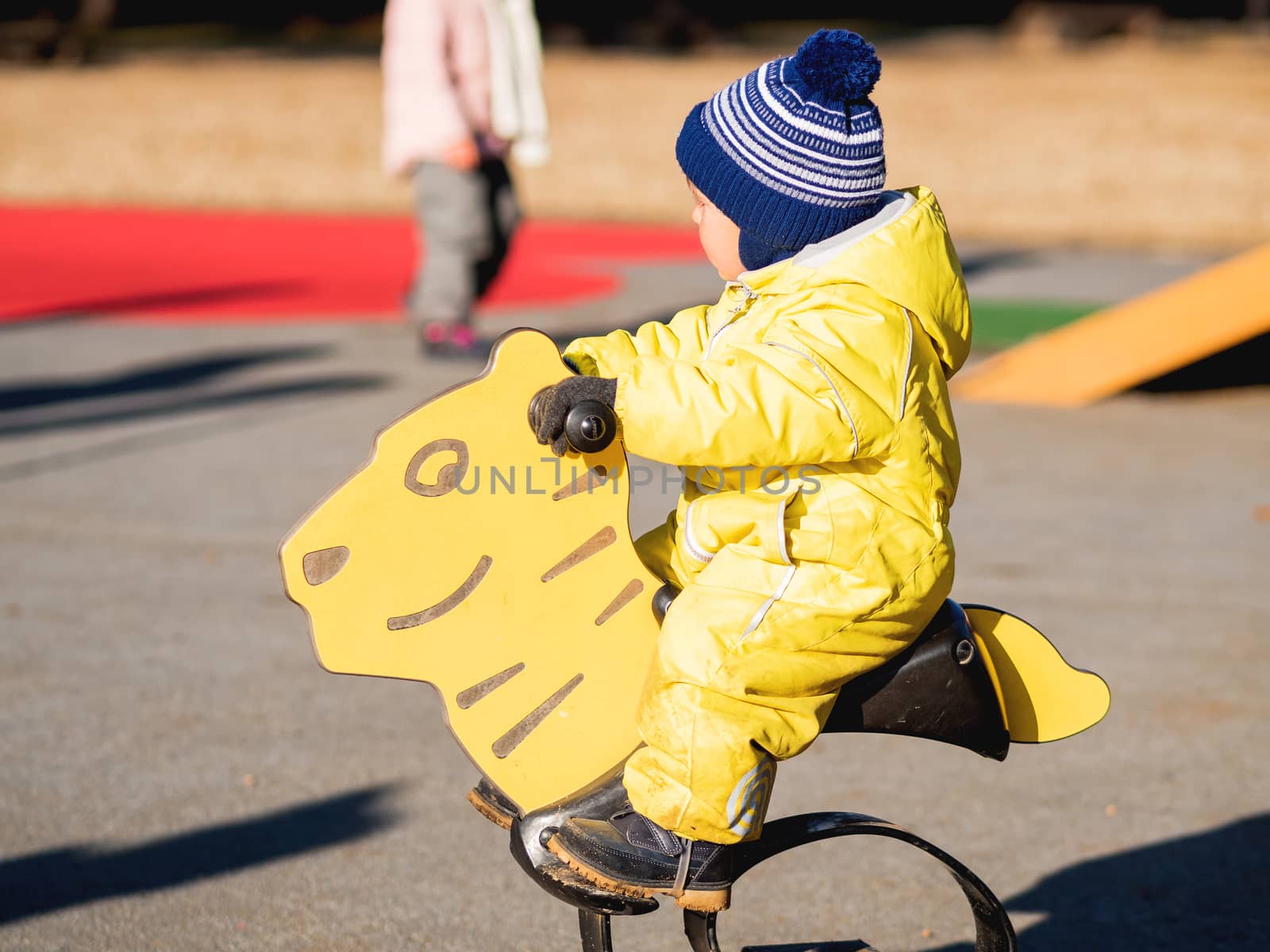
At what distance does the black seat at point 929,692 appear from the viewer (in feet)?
7.14

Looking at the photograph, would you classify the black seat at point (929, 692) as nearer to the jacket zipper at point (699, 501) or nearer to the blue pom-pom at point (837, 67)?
the jacket zipper at point (699, 501)

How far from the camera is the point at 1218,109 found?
23172 millimetres

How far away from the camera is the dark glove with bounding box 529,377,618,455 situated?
199cm

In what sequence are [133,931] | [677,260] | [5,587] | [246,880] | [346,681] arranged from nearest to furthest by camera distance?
1. [133,931]
2. [246,880]
3. [346,681]
4. [5,587]
5. [677,260]

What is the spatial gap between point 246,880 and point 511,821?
3.43 ft

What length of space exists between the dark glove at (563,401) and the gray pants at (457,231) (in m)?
6.23

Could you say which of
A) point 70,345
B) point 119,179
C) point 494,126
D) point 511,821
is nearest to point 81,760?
point 511,821

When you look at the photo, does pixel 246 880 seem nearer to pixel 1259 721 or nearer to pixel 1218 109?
pixel 1259 721

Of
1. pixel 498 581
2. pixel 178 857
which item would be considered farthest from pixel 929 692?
pixel 178 857

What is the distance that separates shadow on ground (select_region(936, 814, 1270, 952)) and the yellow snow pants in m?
1.01

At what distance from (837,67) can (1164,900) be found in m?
1.88

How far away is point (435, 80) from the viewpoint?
7949mm

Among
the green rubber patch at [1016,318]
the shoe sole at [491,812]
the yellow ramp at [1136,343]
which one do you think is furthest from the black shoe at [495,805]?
the green rubber patch at [1016,318]

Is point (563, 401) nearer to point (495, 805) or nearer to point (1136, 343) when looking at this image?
point (495, 805)
